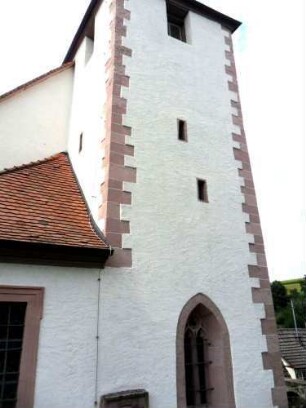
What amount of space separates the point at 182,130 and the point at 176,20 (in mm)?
3717

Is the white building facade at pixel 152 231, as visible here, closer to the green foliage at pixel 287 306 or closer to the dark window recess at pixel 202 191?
the dark window recess at pixel 202 191

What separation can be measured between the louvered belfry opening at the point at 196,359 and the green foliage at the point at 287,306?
45.6 metres

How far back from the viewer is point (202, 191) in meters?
7.23

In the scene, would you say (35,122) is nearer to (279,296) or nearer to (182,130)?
(182,130)

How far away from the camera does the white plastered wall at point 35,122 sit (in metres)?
8.06

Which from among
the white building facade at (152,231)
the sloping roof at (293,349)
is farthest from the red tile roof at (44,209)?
the sloping roof at (293,349)

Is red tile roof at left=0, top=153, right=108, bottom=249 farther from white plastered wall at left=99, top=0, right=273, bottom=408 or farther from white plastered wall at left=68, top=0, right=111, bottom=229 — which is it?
white plastered wall at left=99, top=0, right=273, bottom=408

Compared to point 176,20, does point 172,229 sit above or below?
below

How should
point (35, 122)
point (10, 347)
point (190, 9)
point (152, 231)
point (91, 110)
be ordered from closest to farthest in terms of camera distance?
point (10, 347) < point (152, 231) < point (91, 110) < point (35, 122) < point (190, 9)

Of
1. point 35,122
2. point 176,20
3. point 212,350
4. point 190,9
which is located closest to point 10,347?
point 212,350

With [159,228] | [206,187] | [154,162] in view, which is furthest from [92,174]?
[206,187]

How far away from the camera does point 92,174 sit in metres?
6.89

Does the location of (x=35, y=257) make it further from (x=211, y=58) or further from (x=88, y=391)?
(x=211, y=58)

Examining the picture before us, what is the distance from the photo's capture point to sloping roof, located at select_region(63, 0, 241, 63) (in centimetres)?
955
